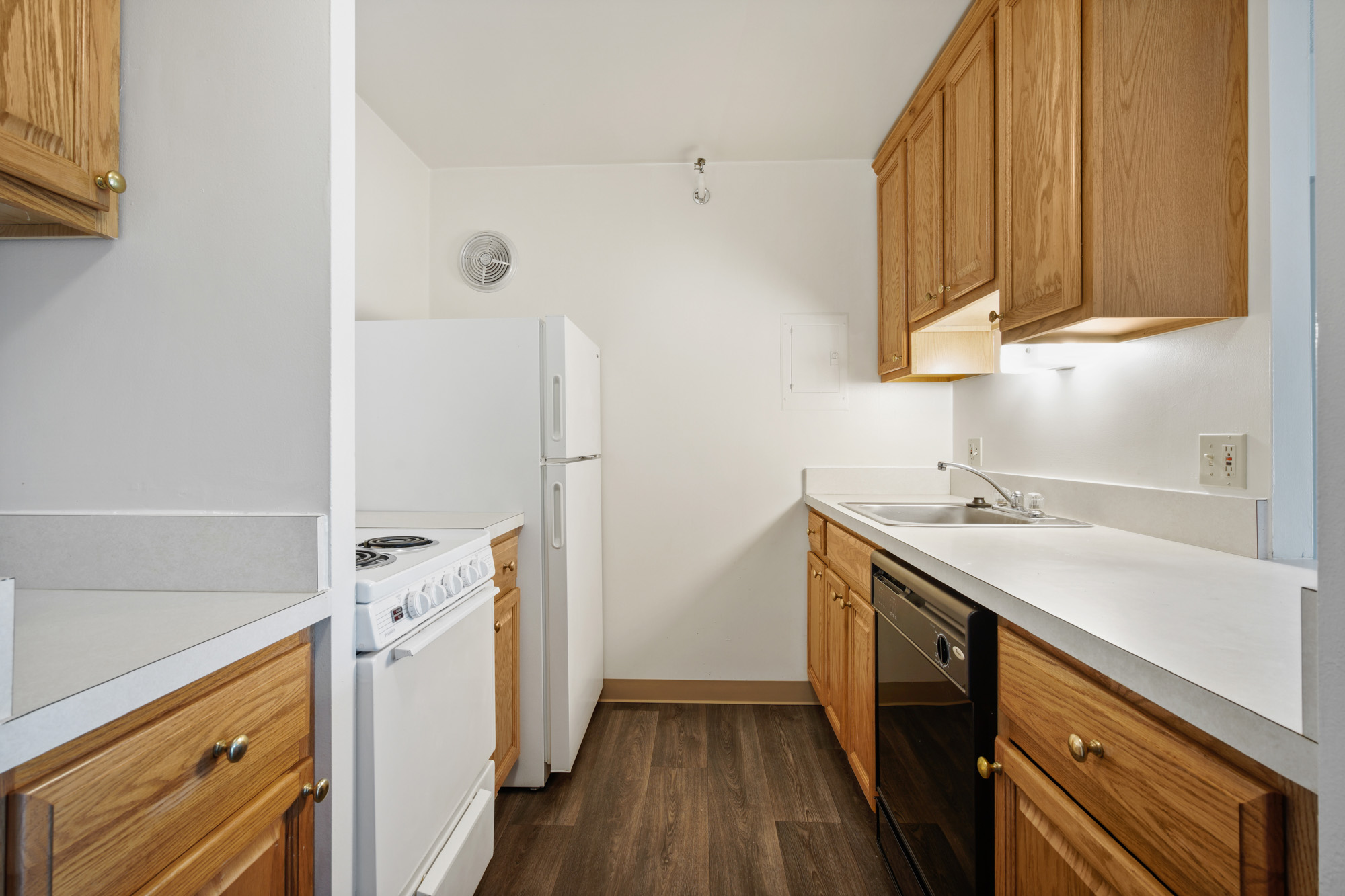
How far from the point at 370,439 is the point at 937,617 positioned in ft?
5.82

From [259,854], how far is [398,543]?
74 cm

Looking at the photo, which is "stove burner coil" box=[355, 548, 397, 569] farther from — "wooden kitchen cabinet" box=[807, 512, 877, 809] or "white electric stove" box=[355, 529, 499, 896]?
"wooden kitchen cabinet" box=[807, 512, 877, 809]

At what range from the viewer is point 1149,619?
2.60ft

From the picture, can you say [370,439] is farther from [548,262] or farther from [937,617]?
[937,617]

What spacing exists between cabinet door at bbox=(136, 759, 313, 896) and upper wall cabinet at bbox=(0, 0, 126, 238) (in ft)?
2.83

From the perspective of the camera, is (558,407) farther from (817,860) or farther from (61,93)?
(817,860)

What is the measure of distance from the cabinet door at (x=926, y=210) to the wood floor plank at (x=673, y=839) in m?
1.83

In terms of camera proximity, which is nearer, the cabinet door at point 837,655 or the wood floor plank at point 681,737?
the cabinet door at point 837,655

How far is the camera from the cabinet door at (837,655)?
2.01m

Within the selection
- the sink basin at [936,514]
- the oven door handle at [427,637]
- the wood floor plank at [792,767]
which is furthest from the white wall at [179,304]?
the wood floor plank at [792,767]

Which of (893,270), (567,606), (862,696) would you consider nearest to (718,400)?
(893,270)

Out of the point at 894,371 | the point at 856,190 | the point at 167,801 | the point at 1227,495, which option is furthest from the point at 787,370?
the point at 167,801

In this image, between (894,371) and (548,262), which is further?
(548,262)

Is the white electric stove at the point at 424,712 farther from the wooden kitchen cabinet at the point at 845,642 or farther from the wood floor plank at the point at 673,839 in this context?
the wooden kitchen cabinet at the point at 845,642
